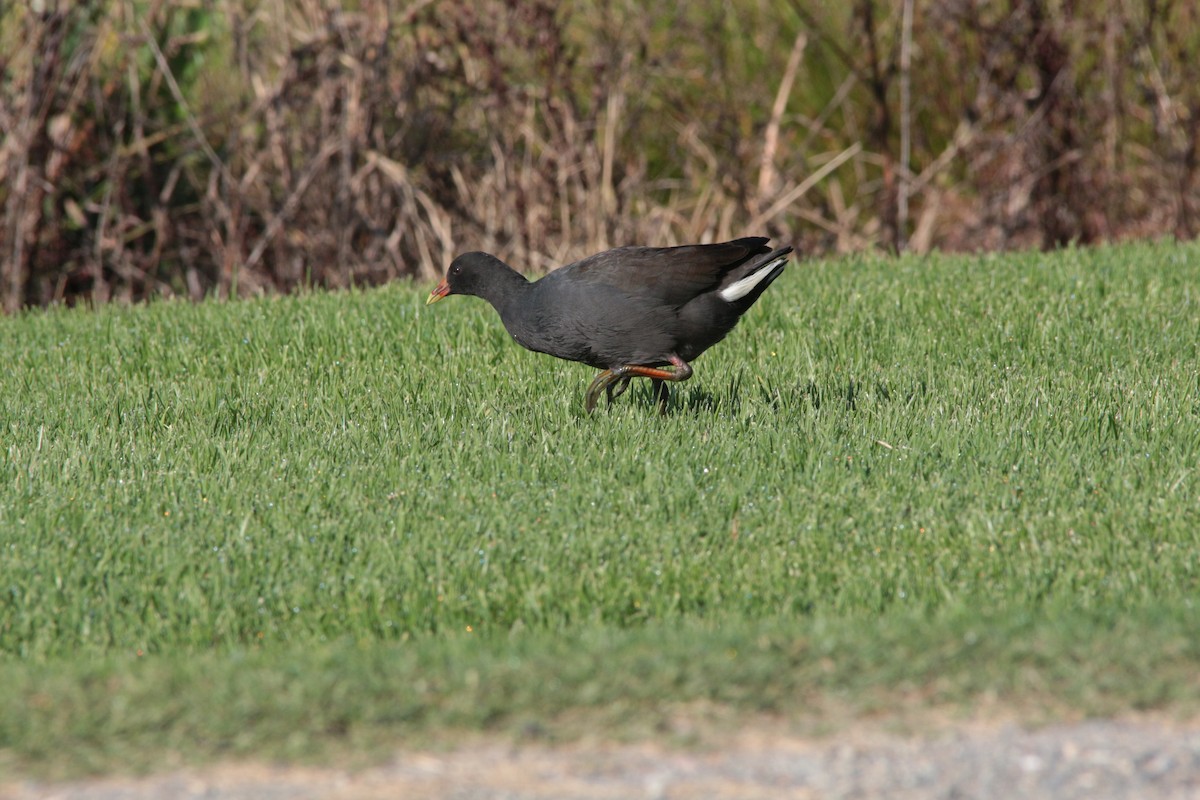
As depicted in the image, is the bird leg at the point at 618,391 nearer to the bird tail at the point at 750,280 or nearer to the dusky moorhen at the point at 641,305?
the dusky moorhen at the point at 641,305

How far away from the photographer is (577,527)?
17.4 ft

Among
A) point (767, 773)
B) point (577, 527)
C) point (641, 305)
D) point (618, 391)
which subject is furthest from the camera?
point (618, 391)

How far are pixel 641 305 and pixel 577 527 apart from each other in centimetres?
152

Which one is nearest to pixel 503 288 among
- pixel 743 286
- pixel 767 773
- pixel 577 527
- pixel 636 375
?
pixel 636 375

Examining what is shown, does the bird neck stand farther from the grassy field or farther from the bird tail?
the bird tail

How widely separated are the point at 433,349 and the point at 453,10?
4352mm

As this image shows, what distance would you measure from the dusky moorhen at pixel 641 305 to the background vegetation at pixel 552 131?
4.83m

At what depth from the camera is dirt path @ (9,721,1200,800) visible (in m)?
3.30

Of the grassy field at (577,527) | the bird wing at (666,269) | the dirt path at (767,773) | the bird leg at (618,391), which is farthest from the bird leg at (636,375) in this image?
the dirt path at (767,773)

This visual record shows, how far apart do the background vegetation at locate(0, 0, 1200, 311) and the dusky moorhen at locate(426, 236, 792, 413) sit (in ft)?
15.9

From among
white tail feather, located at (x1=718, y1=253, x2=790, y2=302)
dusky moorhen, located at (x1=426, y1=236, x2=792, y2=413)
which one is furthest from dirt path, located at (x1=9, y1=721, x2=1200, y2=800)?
white tail feather, located at (x1=718, y1=253, x2=790, y2=302)

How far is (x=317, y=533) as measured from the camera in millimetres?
5270

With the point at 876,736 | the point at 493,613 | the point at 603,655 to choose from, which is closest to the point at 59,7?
the point at 493,613

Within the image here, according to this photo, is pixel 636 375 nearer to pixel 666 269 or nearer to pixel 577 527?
pixel 666 269
